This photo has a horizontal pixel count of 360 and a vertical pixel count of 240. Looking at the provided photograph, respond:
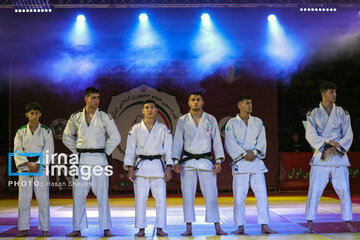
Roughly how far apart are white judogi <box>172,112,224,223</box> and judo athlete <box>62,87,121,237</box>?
77cm

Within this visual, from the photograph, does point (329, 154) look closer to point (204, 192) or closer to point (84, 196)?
point (204, 192)

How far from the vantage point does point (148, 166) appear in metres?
4.31

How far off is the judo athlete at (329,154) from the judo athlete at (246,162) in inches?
→ 19.6

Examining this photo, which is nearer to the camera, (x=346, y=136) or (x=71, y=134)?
(x=346, y=136)

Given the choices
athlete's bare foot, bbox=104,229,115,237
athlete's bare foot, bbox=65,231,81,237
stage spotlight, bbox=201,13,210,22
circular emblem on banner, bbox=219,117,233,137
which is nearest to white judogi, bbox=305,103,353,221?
athlete's bare foot, bbox=104,229,115,237

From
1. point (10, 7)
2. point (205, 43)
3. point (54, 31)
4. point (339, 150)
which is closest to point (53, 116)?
point (54, 31)

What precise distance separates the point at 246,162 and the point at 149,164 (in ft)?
3.46

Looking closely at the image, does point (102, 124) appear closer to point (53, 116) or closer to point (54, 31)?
point (54, 31)

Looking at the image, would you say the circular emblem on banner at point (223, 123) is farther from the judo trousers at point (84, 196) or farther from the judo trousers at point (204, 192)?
the judo trousers at point (84, 196)

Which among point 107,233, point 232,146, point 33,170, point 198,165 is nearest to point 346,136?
point 232,146

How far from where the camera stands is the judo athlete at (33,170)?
171 inches

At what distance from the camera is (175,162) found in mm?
4469

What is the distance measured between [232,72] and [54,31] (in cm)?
401

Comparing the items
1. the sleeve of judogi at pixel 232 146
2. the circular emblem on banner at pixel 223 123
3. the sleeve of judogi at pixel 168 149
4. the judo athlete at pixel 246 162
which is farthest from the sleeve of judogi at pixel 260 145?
the circular emblem on banner at pixel 223 123
